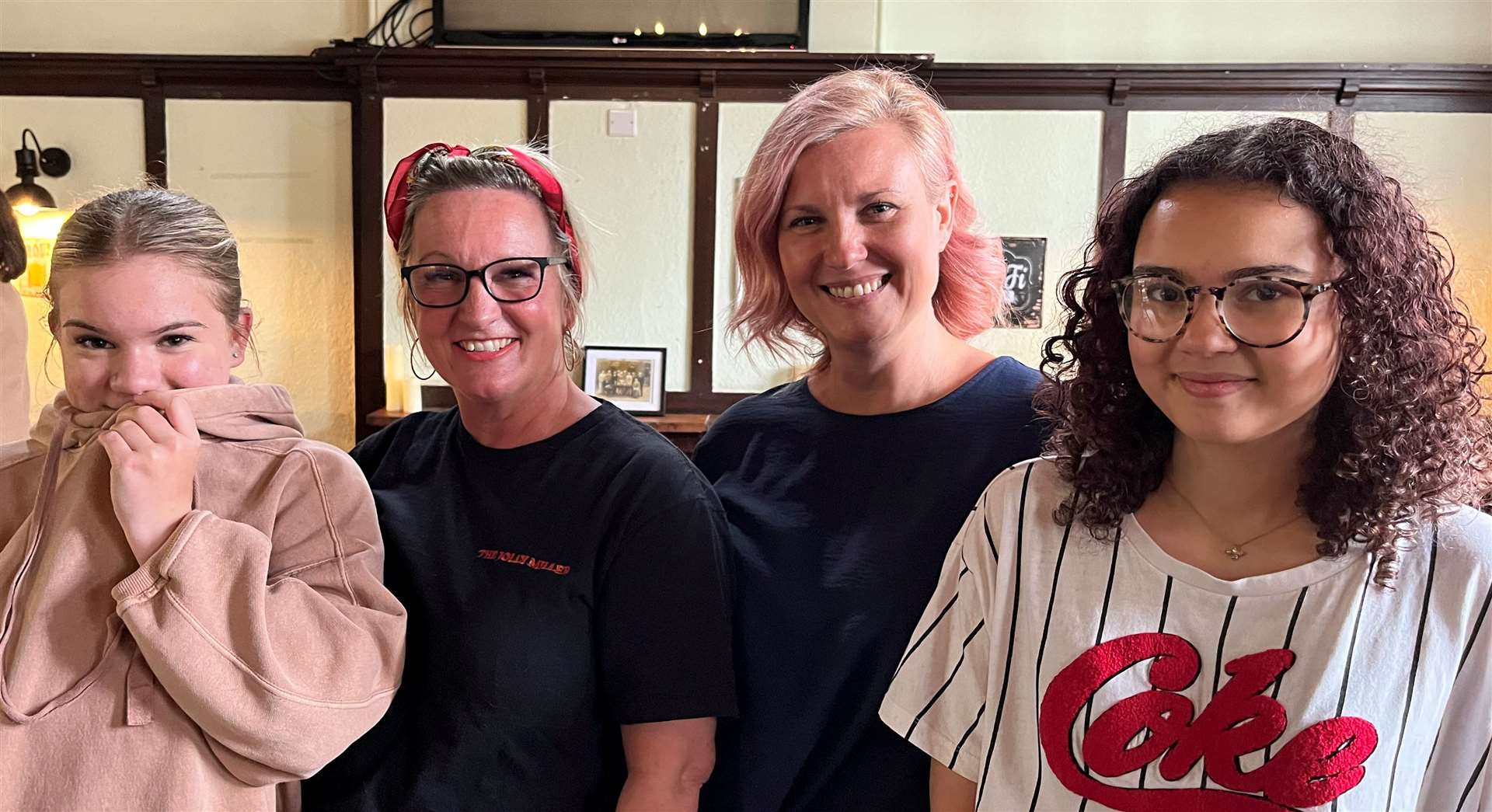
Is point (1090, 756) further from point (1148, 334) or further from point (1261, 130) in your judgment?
point (1261, 130)

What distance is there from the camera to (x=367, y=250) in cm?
475

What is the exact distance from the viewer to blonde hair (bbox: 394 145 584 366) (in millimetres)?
1341

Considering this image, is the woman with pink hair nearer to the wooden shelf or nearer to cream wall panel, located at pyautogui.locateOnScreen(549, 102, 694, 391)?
the wooden shelf

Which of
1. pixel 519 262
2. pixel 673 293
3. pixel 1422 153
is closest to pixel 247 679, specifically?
pixel 519 262

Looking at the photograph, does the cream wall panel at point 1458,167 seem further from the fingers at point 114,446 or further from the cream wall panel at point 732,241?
the fingers at point 114,446

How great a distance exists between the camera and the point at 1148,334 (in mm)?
1004

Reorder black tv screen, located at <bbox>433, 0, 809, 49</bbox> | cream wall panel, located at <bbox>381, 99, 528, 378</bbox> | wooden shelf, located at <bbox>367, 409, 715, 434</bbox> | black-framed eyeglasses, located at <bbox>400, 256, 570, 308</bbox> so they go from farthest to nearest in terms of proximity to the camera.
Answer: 1. cream wall panel, located at <bbox>381, 99, 528, 378</bbox>
2. black tv screen, located at <bbox>433, 0, 809, 49</bbox>
3. wooden shelf, located at <bbox>367, 409, 715, 434</bbox>
4. black-framed eyeglasses, located at <bbox>400, 256, 570, 308</bbox>

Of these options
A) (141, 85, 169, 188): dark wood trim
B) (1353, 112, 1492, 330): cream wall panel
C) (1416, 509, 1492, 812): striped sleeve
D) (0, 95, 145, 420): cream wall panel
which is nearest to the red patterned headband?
(1416, 509, 1492, 812): striped sleeve

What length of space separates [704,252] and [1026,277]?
153 cm

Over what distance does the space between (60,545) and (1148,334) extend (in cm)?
122

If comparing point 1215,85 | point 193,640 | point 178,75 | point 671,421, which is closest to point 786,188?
point 193,640

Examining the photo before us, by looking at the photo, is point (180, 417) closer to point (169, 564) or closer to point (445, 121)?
point (169, 564)

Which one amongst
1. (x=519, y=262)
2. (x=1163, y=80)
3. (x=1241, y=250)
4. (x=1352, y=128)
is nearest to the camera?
(x=1241, y=250)

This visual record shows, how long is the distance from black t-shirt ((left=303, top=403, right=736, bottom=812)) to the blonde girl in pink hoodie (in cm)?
9
